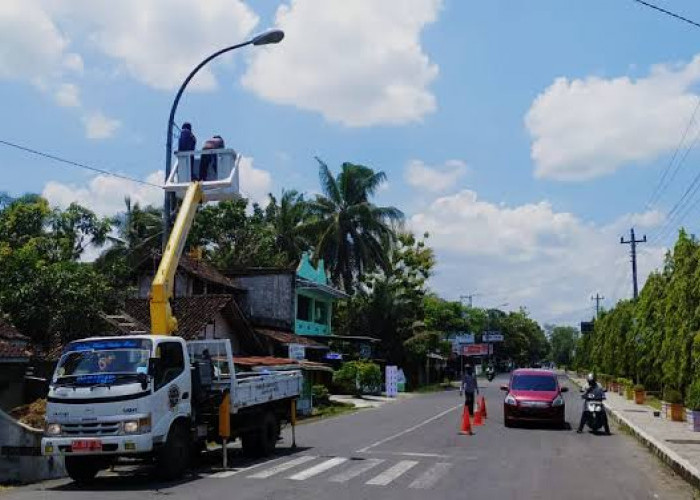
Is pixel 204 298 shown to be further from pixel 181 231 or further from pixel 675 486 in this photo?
pixel 675 486

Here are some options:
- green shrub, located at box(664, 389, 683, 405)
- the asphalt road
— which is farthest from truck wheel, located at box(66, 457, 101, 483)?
green shrub, located at box(664, 389, 683, 405)

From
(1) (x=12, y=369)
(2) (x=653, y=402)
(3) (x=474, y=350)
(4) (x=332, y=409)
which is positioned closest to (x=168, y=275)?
(1) (x=12, y=369)

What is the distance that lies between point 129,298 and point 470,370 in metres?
13.9

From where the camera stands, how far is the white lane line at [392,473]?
492 inches

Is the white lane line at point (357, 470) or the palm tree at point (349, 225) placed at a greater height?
the palm tree at point (349, 225)

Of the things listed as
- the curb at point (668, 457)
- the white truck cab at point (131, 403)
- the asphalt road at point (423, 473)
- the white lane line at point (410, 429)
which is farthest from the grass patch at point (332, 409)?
the white truck cab at point (131, 403)

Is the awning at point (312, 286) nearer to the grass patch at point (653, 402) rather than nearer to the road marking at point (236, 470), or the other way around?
the grass patch at point (653, 402)

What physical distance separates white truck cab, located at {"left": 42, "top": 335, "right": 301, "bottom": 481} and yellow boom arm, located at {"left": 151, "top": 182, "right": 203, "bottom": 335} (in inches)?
35.7

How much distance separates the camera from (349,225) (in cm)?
5466

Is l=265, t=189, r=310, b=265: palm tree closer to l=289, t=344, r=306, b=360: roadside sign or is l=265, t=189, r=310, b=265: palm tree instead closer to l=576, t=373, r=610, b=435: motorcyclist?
l=289, t=344, r=306, b=360: roadside sign

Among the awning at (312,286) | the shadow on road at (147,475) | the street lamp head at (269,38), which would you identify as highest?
the street lamp head at (269,38)

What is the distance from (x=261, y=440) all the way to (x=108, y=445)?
4976 millimetres

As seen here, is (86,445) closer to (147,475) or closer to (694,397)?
(147,475)

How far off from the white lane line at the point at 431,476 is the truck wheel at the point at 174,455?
384 centimetres
